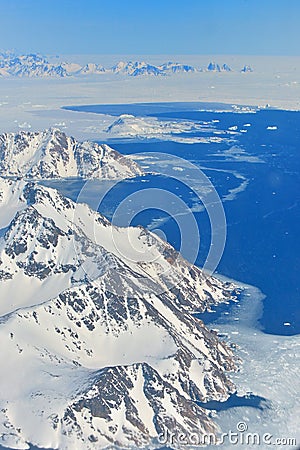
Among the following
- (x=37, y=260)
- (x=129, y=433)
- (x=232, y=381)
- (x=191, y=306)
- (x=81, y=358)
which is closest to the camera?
(x=129, y=433)

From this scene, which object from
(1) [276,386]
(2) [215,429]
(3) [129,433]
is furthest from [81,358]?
(1) [276,386]

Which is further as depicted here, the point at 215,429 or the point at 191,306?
the point at 191,306

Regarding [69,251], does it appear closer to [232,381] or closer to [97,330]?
[97,330]

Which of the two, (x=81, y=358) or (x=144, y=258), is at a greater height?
(x=144, y=258)

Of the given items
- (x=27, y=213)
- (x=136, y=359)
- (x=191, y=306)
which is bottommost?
(x=136, y=359)

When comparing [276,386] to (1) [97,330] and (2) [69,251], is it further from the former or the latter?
(2) [69,251]

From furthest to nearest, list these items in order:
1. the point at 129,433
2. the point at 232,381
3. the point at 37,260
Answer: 1. the point at 37,260
2. the point at 232,381
3. the point at 129,433

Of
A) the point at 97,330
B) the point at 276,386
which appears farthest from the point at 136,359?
A: the point at 276,386
